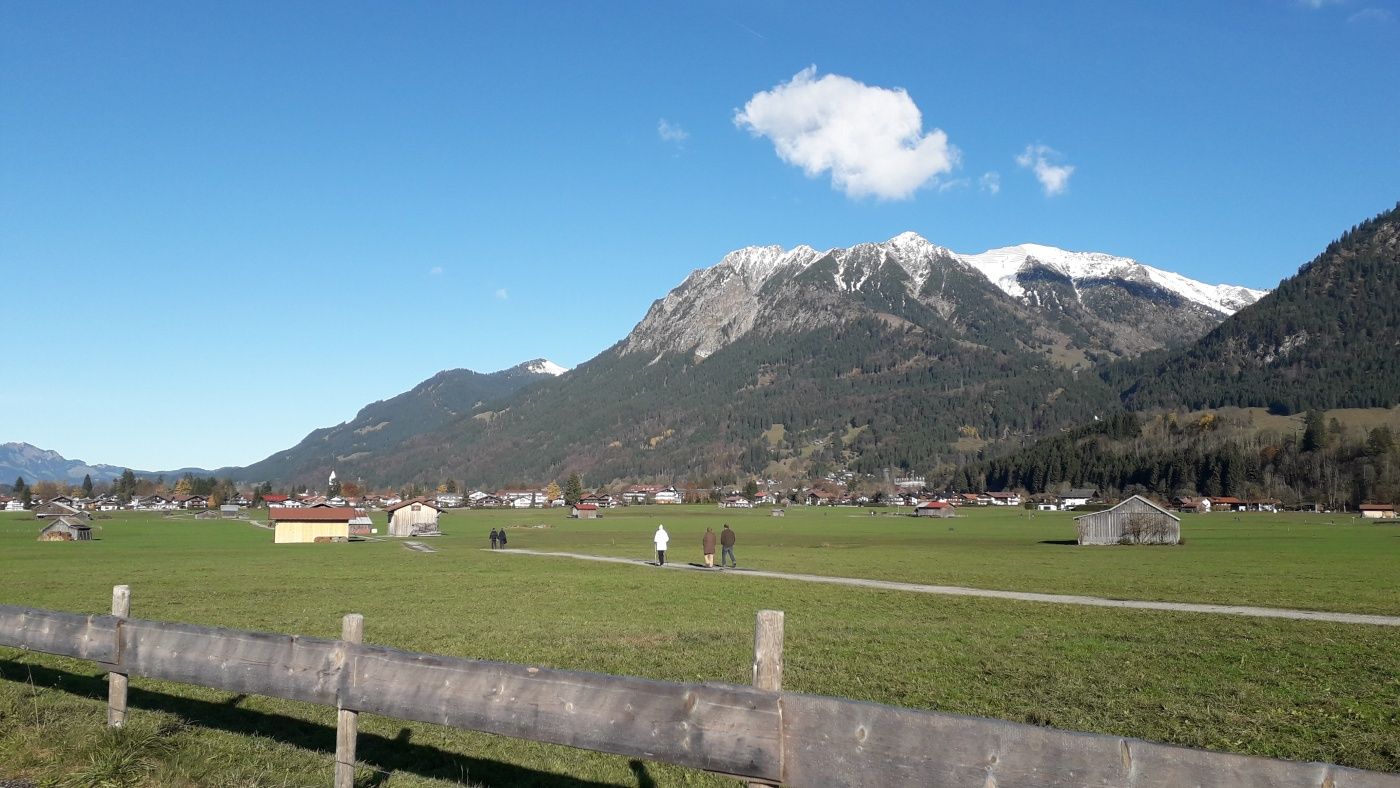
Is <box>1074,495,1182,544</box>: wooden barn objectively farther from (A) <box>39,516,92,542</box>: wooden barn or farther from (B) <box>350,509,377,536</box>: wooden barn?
(A) <box>39,516,92,542</box>: wooden barn

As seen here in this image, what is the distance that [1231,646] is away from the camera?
18234mm

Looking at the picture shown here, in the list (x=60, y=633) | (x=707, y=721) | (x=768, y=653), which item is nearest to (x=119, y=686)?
(x=60, y=633)

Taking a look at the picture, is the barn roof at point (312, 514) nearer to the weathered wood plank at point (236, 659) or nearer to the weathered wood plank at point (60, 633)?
the weathered wood plank at point (60, 633)

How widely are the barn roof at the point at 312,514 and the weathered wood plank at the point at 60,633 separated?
239ft

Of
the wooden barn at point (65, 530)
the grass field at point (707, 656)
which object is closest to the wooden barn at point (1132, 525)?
the grass field at point (707, 656)

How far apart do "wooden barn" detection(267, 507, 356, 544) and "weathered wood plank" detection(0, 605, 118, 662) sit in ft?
239

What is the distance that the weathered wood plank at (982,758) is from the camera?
428 centimetres

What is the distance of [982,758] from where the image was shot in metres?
4.83

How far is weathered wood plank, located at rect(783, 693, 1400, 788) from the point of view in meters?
4.28

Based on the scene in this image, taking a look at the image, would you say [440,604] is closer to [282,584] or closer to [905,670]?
[282,584]

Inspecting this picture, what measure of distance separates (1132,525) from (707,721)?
252ft

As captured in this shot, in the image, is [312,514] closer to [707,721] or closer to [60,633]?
[60,633]

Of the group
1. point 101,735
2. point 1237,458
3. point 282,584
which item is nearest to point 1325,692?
point 101,735

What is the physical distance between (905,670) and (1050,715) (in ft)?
11.1
